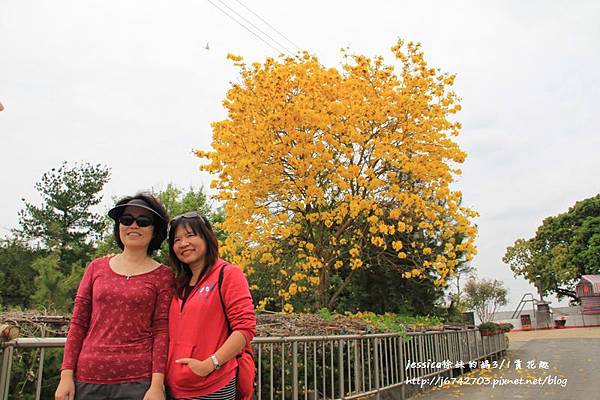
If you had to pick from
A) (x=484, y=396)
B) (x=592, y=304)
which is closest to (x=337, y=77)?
(x=484, y=396)

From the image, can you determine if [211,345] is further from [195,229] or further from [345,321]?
[345,321]

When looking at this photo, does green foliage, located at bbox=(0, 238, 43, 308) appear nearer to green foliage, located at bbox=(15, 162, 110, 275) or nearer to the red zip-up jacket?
green foliage, located at bbox=(15, 162, 110, 275)

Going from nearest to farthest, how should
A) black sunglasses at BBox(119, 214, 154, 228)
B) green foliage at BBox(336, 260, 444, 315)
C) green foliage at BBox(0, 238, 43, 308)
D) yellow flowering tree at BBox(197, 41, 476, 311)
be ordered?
black sunglasses at BBox(119, 214, 154, 228)
yellow flowering tree at BBox(197, 41, 476, 311)
green foliage at BBox(336, 260, 444, 315)
green foliage at BBox(0, 238, 43, 308)

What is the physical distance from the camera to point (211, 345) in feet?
7.08

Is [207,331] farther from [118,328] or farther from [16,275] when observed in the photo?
[16,275]

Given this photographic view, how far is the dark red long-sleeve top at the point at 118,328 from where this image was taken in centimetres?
207

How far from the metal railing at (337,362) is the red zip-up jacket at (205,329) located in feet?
2.16

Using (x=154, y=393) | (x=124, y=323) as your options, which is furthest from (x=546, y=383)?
(x=124, y=323)

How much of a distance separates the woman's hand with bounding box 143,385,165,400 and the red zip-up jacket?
83 millimetres

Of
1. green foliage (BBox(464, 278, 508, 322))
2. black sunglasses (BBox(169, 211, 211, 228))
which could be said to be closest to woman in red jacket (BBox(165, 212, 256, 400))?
black sunglasses (BBox(169, 211, 211, 228))

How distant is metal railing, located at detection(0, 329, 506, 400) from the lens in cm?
373

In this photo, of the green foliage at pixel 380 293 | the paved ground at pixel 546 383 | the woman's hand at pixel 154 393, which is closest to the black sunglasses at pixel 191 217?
the woman's hand at pixel 154 393

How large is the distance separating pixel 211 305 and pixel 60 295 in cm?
1250

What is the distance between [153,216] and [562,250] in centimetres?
3980
